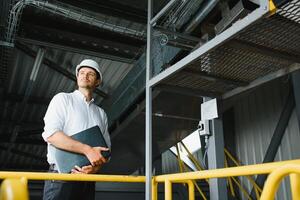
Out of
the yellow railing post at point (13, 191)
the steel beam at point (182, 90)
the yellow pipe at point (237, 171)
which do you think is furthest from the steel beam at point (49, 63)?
the yellow railing post at point (13, 191)

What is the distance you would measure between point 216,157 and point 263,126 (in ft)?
7.44

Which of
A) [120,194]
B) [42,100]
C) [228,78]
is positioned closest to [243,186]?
[120,194]

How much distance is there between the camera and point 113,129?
12.9ft

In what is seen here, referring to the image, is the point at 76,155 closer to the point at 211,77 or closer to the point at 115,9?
the point at 211,77

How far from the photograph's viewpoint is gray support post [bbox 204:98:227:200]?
2141 millimetres

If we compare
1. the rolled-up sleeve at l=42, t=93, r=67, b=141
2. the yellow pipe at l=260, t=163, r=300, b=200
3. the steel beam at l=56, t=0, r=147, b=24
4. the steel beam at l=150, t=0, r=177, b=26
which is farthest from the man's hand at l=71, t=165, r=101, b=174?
the steel beam at l=56, t=0, r=147, b=24

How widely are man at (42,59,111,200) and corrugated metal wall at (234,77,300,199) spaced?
90.0 inches

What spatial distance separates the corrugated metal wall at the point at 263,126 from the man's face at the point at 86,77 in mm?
2259

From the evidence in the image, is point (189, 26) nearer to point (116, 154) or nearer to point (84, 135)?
point (84, 135)

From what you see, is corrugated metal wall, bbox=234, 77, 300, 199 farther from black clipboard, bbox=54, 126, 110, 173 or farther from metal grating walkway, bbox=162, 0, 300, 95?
black clipboard, bbox=54, 126, 110, 173

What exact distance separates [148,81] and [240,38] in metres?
0.72

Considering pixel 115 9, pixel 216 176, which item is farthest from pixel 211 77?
pixel 115 9

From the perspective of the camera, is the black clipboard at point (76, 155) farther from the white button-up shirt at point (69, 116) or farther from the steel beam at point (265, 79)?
the steel beam at point (265, 79)

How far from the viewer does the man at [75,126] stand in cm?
194
